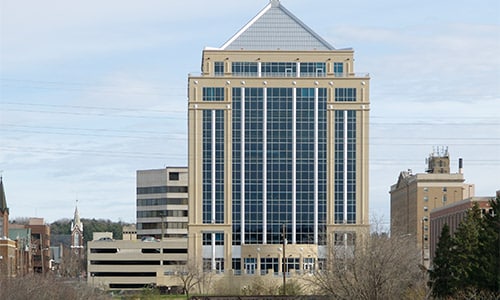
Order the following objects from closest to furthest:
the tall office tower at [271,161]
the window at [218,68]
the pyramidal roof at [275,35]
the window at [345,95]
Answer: the tall office tower at [271,161] < the window at [345,95] < the window at [218,68] < the pyramidal roof at [275,35]

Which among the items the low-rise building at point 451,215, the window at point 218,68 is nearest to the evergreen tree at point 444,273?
the low-rise building at point 451,215

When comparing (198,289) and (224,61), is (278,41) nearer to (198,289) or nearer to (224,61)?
(224,61)

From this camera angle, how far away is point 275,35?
155750mm

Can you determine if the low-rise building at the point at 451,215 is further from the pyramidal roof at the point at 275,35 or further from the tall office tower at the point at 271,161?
the pyramidal roof at the point at 275,35

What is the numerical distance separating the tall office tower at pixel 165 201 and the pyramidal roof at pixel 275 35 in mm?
38603

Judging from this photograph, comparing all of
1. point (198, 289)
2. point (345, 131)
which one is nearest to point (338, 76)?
point (345, 131)

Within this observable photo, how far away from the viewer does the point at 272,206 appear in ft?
490

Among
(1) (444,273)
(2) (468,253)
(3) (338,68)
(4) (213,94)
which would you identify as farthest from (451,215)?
(2) (468,253)

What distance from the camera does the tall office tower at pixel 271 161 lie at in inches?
5846

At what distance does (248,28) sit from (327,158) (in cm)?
2104

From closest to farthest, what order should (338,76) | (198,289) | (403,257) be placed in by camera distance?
1. (403,257)
2. (198,289)
3. (338,76)

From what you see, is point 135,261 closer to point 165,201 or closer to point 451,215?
point 165,201

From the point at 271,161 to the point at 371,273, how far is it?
7587cm

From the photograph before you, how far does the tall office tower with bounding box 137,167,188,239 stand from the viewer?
190 meters
